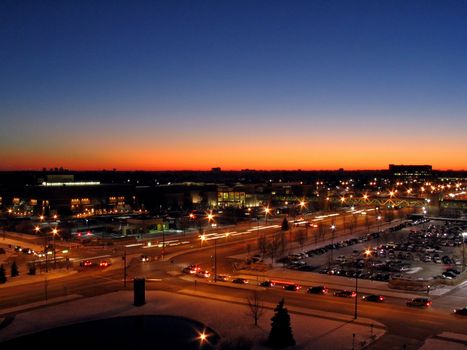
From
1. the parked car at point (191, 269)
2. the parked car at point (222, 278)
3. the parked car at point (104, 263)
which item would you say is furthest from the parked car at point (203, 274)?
the parked car at point (104, 263)

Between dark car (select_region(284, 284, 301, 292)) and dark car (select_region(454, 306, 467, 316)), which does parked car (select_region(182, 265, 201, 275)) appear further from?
dark car (select_region(454, 306, 467, 316))

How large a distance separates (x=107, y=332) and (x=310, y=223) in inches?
1960

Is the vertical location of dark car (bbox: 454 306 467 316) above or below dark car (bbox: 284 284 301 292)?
above

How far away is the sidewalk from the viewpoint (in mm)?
22703

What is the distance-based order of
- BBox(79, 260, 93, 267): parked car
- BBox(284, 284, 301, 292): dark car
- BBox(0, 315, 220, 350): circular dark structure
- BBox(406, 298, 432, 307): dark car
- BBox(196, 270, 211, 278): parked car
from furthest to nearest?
BBox(79, 260, 93, 267): parked car
BBox(196, 270, 211, 278): parked car
BBox(284, 284, 301, 292): dark car
BBox(406, 298, 432, 307): dark car
BBox(0, 315, 220, 350): circular dark structure

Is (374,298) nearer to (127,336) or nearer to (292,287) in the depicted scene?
(292,287)

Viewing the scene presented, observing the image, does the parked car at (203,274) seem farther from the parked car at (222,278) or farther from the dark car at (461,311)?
the dark car at (461,311)

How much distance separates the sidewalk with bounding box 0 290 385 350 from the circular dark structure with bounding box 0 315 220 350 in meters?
0.59

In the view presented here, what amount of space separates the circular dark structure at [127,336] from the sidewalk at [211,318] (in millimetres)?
590

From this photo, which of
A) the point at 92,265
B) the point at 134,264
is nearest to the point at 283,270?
the point at 134,264

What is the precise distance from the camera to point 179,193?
10475cm

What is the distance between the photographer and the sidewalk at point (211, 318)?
2270cm

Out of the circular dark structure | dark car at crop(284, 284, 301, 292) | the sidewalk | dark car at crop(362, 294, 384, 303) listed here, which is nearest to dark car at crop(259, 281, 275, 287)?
dark car at crop(284, 284, 301, 292)

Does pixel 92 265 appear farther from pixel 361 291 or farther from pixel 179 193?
pixel 179 193
